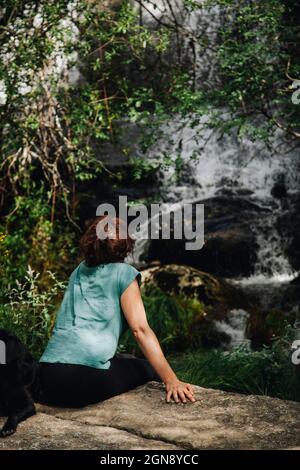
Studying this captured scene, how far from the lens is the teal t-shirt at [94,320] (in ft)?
12.5

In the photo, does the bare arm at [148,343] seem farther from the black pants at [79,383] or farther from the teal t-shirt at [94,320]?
the black pants at [79,383]

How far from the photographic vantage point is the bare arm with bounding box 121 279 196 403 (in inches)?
147

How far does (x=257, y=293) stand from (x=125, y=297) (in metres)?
5.20

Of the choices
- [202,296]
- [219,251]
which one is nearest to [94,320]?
[202,296]

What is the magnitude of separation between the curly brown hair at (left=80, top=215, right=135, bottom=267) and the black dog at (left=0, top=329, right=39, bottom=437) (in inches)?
23.6

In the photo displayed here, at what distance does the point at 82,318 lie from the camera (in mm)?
3881

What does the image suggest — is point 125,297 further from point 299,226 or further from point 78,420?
point 299,226

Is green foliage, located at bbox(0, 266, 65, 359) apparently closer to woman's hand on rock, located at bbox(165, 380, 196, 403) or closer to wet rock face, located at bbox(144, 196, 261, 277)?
woman's hand on rock, located at bbox(165, 380, 196, 403)

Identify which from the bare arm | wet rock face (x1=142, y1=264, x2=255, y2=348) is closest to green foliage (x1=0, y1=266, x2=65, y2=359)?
the bare arm

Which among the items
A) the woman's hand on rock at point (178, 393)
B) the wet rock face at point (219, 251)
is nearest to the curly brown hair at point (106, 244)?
the woman's hand on rock at point (178, 393)

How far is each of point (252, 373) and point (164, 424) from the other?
7.31ft

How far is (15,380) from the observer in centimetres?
372

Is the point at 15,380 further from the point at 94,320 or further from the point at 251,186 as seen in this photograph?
the point at 251,186
